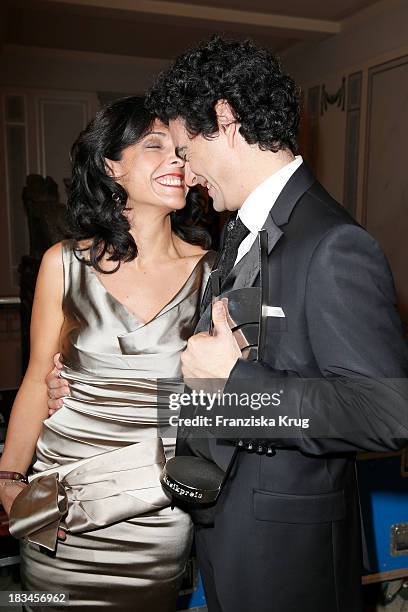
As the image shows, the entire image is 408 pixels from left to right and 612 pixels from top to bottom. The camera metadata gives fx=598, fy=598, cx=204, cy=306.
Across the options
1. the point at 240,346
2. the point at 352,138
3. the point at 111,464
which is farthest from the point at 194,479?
the point at 352,138

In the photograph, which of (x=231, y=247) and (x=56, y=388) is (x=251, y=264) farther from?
(x=56, y=388)

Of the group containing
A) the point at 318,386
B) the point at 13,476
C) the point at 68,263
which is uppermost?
the point at 68,263

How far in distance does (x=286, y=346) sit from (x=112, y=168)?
93 centimetres

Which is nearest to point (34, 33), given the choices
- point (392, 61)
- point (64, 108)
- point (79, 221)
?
point (64, 108)

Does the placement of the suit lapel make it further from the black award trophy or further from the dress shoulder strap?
the dress shoulder strap

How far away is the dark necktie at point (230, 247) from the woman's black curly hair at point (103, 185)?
0.44 m

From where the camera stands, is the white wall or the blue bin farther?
the white wall

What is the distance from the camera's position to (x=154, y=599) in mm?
1709

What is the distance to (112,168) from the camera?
1.81m

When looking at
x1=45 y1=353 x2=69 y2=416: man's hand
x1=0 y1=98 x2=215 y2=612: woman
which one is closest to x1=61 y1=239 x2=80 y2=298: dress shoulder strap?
x1=0 y1=98 x2=215 y2=612: woman

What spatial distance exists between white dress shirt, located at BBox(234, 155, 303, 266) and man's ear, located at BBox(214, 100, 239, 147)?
115mm

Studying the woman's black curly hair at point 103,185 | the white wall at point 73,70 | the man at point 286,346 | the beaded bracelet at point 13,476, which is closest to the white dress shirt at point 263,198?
the man at point 286,346

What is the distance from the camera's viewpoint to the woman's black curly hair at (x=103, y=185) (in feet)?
5.70

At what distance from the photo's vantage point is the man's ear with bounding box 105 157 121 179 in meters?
1.79
